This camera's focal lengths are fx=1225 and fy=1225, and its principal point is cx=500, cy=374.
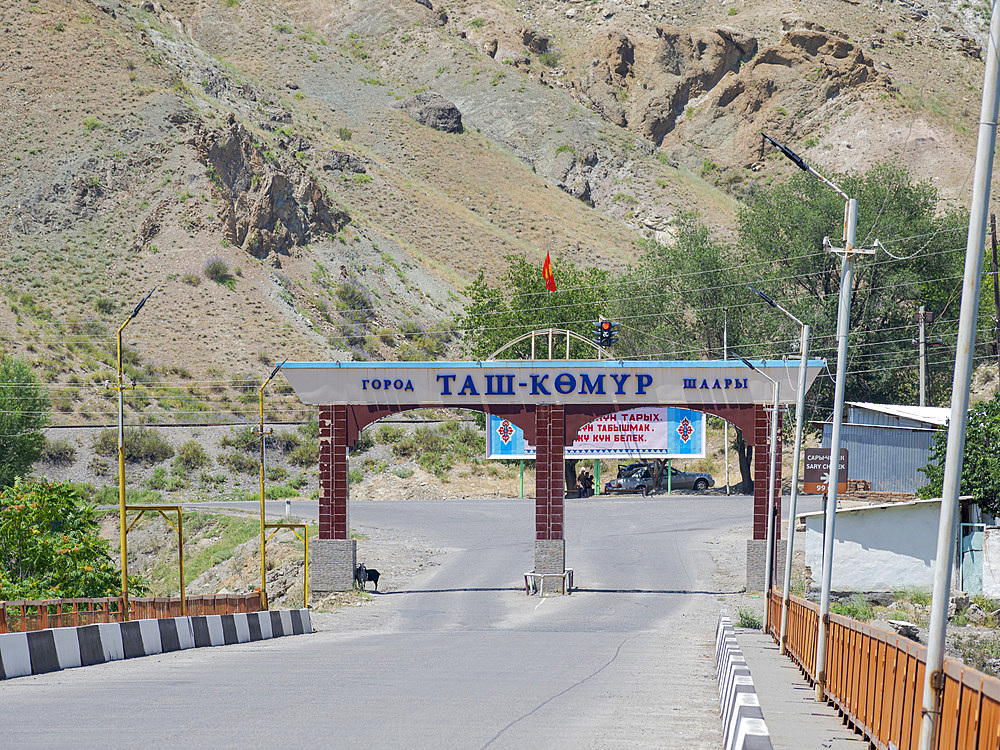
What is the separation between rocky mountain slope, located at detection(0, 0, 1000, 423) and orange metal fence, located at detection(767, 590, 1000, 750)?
38648 millimetres

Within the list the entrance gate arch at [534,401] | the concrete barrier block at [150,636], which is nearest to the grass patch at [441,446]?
the entrance gate arch at [534,401]

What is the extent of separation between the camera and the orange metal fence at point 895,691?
7320mm

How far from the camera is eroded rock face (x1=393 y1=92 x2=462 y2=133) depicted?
13525 cm

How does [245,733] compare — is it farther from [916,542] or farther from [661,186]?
[661,186]

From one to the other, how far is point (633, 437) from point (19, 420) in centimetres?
3424

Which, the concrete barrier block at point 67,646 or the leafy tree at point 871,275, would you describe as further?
the leafy tree at point 871,275

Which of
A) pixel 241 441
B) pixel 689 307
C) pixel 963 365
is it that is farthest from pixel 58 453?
pixel 963 365

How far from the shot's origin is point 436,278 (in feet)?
328

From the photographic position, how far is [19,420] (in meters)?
60.4

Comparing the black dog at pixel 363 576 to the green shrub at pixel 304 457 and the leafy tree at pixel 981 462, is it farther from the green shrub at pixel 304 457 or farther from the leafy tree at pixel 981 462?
the green shrub at pixel 304 457

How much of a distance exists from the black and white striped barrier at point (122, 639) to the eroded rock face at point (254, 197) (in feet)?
215

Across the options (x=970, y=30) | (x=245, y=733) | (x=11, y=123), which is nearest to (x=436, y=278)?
(x=11, y=123)

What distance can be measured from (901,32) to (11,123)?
115 meters

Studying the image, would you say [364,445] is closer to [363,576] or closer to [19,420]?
[19,420]
